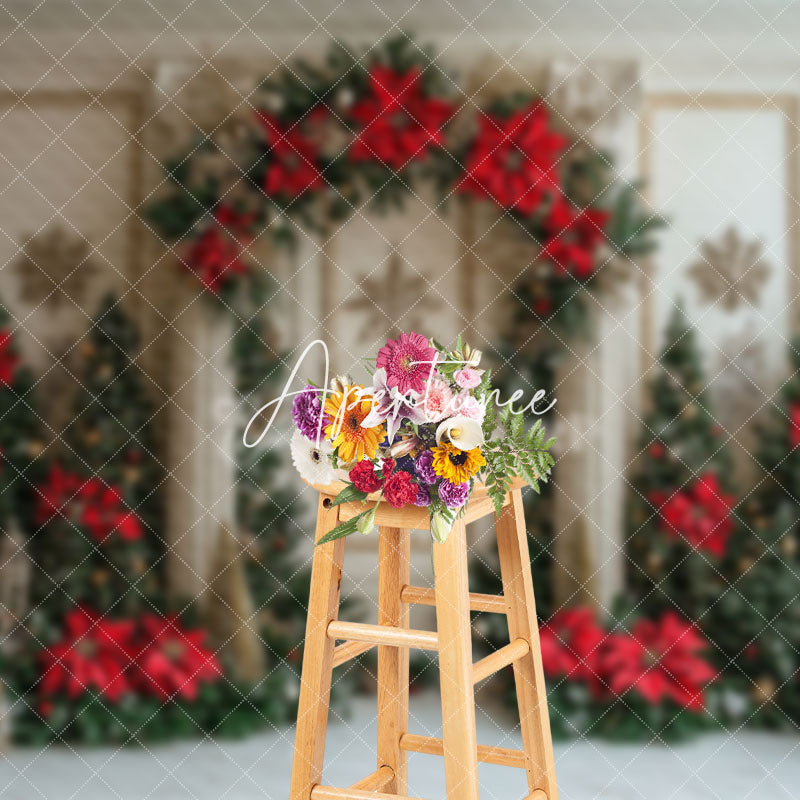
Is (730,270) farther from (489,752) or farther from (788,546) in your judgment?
(489,752)

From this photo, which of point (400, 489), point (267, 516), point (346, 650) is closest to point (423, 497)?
point (400, 489)

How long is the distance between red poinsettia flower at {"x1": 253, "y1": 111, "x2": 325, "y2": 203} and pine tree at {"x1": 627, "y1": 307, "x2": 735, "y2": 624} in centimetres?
130

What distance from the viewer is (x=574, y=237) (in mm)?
3240

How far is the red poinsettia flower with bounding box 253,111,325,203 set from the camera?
3203 millimetres

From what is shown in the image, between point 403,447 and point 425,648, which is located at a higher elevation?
point 403,447

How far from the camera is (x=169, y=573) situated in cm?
327

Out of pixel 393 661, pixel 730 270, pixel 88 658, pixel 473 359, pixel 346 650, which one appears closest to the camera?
pixel 473 359

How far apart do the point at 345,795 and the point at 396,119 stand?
2.18 m

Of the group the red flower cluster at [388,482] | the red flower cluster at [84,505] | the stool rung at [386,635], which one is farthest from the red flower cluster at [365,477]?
the red flower cluster at [84,505]

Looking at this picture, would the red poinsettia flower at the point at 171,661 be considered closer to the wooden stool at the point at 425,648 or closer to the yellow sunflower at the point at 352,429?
the wooden stool at the point at 425,648

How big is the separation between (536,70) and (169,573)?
6.81 feet

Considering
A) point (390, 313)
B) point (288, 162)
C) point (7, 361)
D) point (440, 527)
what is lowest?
point (440, 527)

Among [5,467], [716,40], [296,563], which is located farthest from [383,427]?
[716,40]

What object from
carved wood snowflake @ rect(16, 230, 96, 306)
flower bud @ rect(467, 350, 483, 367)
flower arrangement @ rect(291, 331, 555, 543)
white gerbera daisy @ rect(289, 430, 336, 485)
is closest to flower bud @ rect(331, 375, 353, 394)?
flower arrangement @ rect(291, 331, 555, 543)
